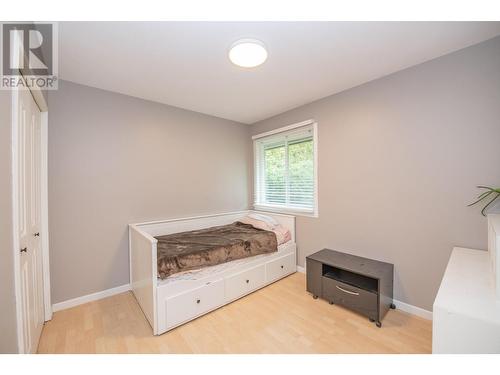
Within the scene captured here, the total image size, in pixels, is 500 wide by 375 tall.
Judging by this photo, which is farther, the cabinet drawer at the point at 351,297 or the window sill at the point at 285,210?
the window sill at the point at 285,210

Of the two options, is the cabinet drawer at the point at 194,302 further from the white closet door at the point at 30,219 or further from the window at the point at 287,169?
the window at the point at 287,169

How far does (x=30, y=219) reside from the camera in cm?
148

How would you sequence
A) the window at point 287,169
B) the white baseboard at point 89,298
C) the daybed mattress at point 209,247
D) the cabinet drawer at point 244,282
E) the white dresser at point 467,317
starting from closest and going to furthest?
the white dresser at point 467,317, the daybed mattress at point 209,247, the white baseboard at point 89,298, the cabinet drawer at point 244,282, the window at point 287,169

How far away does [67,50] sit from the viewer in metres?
1.64

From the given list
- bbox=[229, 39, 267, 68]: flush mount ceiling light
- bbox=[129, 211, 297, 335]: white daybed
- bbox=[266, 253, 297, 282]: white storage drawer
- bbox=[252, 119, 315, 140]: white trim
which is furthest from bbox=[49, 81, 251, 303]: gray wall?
bbox=[229, 39, 267, 68]: flush mount ceiling light

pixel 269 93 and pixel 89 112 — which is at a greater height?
pixel 269 93

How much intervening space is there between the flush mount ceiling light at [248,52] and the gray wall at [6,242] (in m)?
1.36

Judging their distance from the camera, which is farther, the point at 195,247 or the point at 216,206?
the point at 216,206

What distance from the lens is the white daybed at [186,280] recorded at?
5.71 ft

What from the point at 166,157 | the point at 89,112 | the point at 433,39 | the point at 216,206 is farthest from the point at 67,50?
the point at 433,39

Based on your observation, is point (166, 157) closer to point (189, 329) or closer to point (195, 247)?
point (195, 247)

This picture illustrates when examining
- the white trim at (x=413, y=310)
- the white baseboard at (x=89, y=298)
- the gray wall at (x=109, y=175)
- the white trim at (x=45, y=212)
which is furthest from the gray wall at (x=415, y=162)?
the white trim at (x=45, y=212)

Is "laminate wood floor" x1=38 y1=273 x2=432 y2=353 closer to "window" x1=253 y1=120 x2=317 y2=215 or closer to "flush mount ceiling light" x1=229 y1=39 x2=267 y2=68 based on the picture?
"window" x1=253 y1=120 x2=317 y2=215
